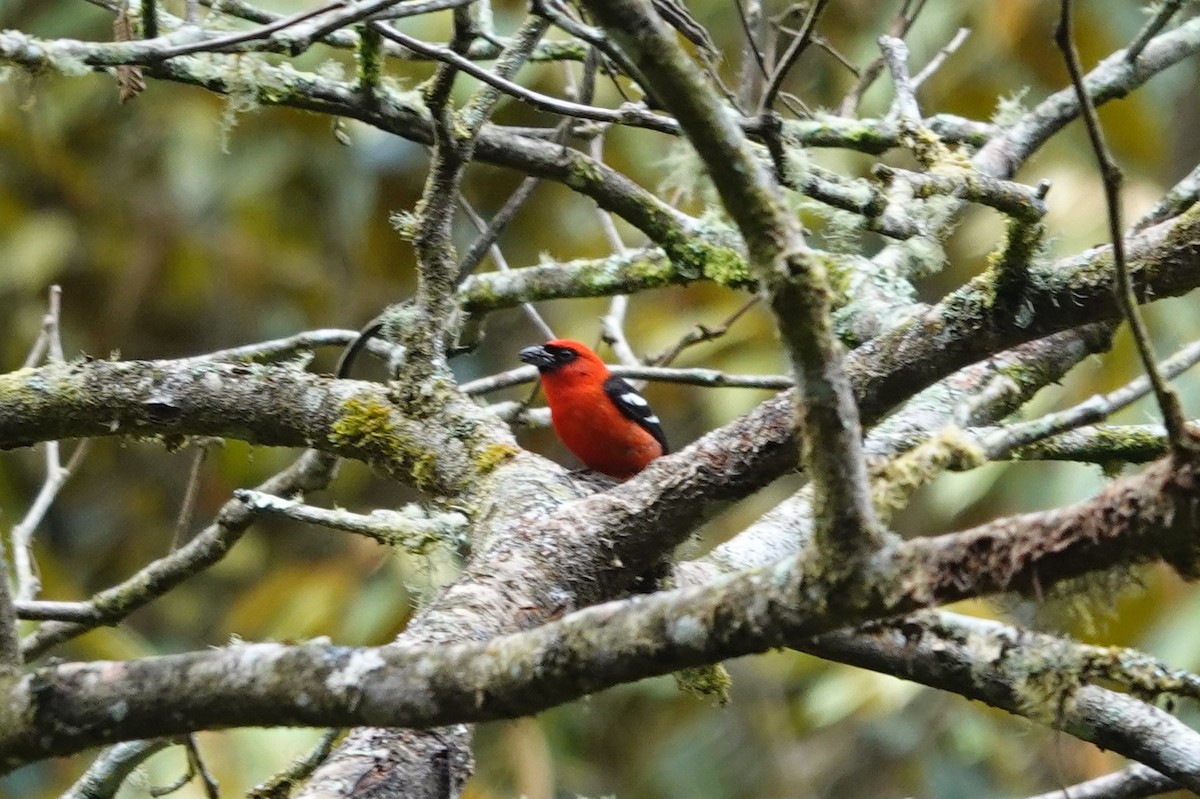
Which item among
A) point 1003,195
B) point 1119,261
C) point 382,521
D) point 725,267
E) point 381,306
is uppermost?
→ point 381,306

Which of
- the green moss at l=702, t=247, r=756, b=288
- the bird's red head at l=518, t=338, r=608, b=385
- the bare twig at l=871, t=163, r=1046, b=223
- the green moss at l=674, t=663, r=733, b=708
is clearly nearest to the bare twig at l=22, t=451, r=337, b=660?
the green moss at l=674, t=663, r=733, b=708

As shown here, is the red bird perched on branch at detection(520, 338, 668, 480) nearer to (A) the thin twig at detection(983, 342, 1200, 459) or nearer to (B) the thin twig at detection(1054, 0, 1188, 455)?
(A) the thin twig at detection(983, 342, 1200, 459)

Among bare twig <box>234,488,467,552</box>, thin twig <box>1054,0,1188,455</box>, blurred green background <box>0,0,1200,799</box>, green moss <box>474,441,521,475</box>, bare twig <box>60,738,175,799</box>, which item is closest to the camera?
thin twig <box>1054,0,1188,455</box>

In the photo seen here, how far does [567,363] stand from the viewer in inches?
267

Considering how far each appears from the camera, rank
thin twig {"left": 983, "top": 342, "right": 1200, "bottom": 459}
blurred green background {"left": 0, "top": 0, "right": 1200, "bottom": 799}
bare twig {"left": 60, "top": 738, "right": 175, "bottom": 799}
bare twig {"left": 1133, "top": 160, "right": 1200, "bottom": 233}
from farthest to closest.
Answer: blurred green background {"left": 0, "top": 0, "right": 1200, "bottom": 799}, bare twig {"left": 60, "top": 738, "right": 175, "bottom": 799}, bare twig {"left": 1133, "top": 160, "right": 1200, "bottom": 233}, thin twig {"left": 983, "top": 342, "right": 1200, "bottom": 459}

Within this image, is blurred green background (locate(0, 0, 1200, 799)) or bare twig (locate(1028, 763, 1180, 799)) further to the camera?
blurred green background (locate(0, 0, 1200, 799))

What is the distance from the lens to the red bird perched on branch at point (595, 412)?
658 centimetres

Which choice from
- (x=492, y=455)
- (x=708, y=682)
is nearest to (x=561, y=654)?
(x=708, y=682)

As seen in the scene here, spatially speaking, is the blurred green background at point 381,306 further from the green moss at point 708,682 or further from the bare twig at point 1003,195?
the bare twig at point 1003,195

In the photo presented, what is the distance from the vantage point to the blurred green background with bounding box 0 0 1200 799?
8.41m

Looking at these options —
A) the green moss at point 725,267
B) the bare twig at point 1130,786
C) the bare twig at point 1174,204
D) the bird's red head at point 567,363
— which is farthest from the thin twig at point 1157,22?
the bird's red head at point 567,363

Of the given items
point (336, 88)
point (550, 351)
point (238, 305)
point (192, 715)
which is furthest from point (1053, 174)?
point (192, 715)

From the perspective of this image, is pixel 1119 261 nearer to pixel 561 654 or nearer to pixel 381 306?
pixel 561 654

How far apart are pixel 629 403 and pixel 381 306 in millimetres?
4676
